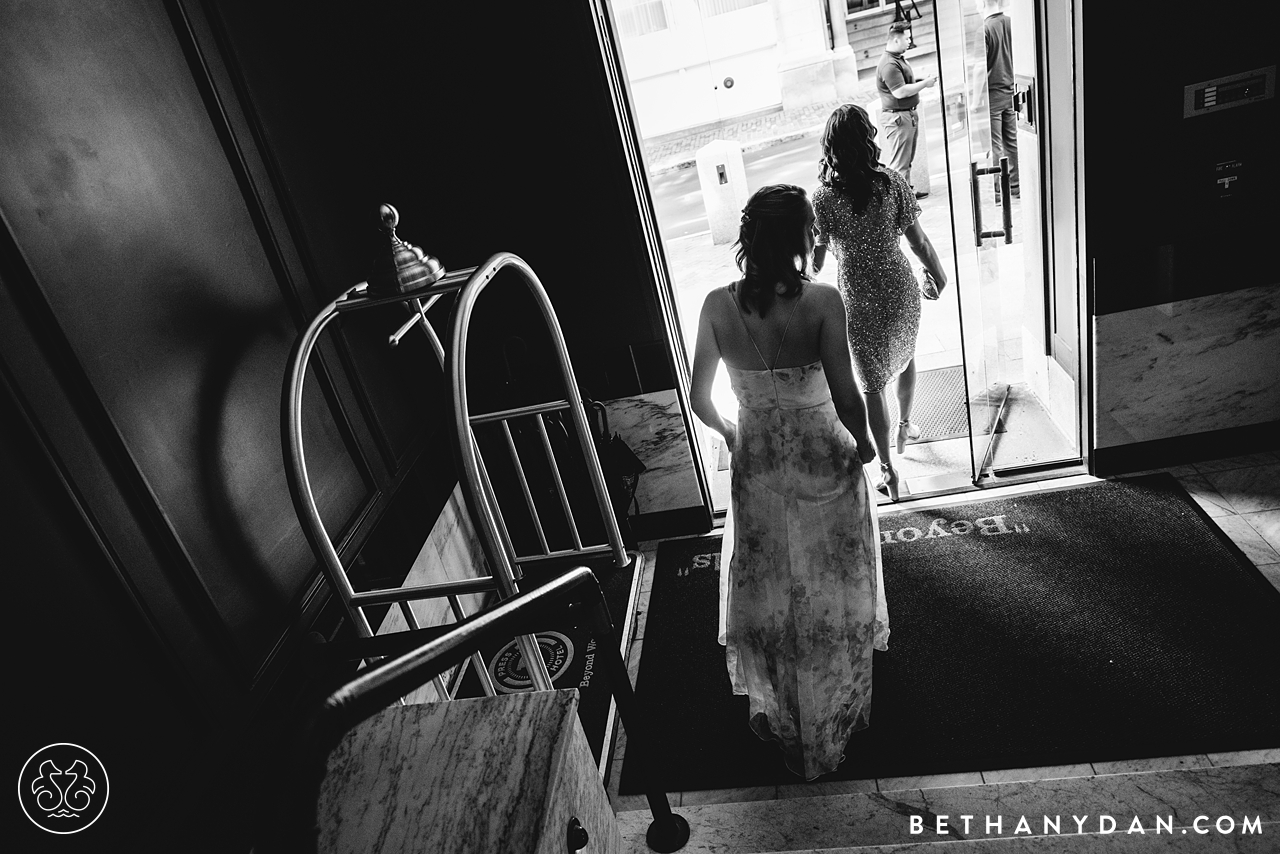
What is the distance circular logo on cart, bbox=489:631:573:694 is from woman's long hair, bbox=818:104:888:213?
2107 mm

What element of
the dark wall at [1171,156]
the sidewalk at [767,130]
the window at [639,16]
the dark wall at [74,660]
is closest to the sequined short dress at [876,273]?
the dark wall at [1171,156]

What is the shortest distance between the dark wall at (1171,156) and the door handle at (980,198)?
292 mm

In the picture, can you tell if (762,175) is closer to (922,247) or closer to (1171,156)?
(922,247)

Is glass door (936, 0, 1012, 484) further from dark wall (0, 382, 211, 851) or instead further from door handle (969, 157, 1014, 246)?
dark wall (0, 382, 211, 851)

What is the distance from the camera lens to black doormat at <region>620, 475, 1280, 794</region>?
2.35 meters

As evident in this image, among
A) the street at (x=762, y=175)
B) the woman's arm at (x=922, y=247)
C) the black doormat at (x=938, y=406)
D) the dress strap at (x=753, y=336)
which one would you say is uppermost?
the dress strap at (x=753, y=336)

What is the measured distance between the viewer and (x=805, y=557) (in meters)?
2.33

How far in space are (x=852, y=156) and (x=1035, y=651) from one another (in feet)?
6.17

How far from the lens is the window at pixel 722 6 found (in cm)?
555

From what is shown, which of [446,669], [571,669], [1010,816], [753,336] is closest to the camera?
[446,669]

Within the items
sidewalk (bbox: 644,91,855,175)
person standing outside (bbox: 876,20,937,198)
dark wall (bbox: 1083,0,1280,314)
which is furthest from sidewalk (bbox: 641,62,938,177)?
dark wall (bbox: 1083,0,1280,314)

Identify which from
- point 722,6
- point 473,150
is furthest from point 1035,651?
point 722,6

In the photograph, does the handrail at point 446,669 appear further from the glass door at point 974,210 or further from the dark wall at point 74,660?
the glass door at point 974,210

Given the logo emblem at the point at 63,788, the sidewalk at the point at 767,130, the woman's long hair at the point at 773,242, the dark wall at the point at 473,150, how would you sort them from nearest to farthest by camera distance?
the logo emblem at the point at 63,788 → the woman's long hair at the point at 773,242 → the dark wall at the point at 473,150 → the sidewalk at the point at 767,130
